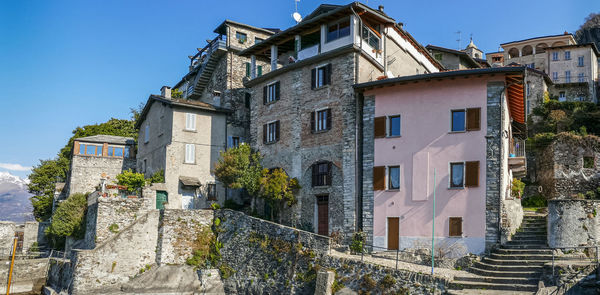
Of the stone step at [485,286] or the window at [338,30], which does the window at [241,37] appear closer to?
the window at [338,30]

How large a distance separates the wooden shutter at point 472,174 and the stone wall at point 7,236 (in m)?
35.7

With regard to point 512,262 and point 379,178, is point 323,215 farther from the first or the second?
point 512,262

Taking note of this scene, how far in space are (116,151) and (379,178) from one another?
25719mm

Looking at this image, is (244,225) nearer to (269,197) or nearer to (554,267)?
(269,197)

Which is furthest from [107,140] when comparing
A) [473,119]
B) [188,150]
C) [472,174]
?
[472,174]

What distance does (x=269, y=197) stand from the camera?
95.2 feet

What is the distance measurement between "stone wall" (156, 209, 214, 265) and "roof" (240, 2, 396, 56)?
38.9 feet

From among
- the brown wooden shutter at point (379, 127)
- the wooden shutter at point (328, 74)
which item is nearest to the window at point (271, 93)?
the wooden shutter at point (328, 74)

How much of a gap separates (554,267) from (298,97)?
1691cm

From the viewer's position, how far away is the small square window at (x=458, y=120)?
2436cm

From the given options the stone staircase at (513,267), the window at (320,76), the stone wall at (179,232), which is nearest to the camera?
the stone staircase at (513,267)

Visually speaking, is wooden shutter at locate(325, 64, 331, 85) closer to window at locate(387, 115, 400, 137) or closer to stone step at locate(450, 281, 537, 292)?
window at locate(387, 115, 400, 137)

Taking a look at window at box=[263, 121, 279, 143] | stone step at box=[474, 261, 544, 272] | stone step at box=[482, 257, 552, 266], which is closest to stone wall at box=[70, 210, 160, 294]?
window at box=[263, 121, 279, 143]

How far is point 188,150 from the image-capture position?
34.8 m
